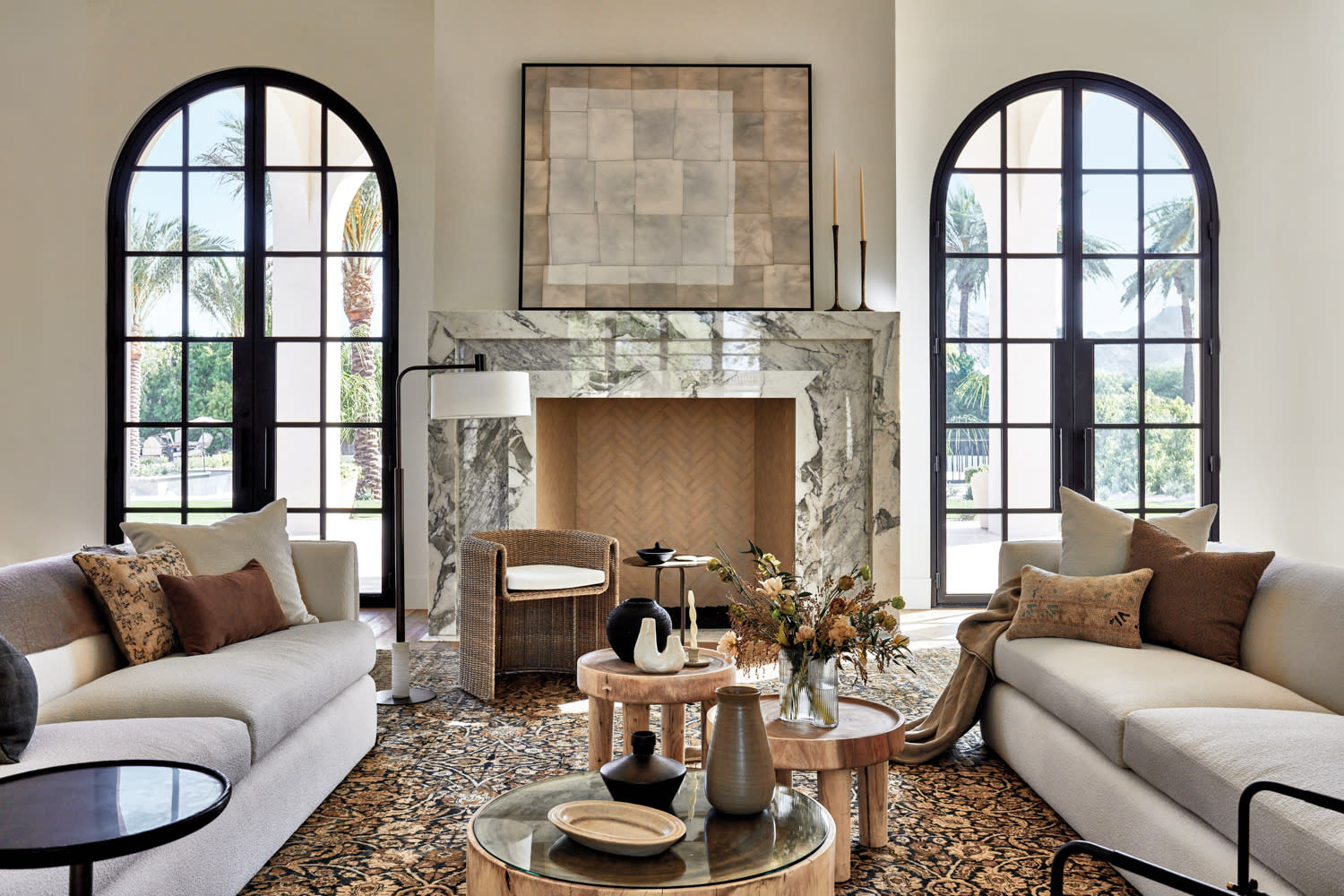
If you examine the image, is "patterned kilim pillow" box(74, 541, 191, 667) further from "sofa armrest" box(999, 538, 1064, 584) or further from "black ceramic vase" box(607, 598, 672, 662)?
"sofa armrest" box(999, 538, 1064, 584)

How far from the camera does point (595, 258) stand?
6082 millimetres

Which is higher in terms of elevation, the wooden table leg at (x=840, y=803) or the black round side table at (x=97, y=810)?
the black round side table at (x=97, y=810)

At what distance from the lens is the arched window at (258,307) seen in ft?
22.4

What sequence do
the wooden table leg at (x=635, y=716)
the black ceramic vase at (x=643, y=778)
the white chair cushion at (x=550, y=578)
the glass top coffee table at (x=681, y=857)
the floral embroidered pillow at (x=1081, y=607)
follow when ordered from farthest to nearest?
the white chair cushion at (x=550, y=578) → the floral embroidered pillow at (x=1081, y=607) → the wooden table leg at (x=635, y=716) → the black ceramic vase at (x=643, y=778) → the glass top coffee table at (x=681, y=857)

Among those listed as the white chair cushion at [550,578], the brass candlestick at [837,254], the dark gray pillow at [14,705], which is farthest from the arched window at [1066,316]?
the dark gray pillow at [14,705]

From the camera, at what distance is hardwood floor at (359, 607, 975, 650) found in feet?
18.7

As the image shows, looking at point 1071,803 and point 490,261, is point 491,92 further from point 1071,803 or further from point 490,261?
point 1071,803

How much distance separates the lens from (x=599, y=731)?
135 inches

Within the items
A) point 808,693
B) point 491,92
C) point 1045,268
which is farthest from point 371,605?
point 1045,268

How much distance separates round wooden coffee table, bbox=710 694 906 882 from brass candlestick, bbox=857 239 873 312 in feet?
11.5

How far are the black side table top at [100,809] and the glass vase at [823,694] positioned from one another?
1.56 metres

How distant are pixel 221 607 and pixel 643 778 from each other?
1902mm

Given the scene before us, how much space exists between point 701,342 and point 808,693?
11.3 feet

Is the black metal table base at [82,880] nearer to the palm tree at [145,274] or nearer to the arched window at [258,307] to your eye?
the arched window at [258,307]
